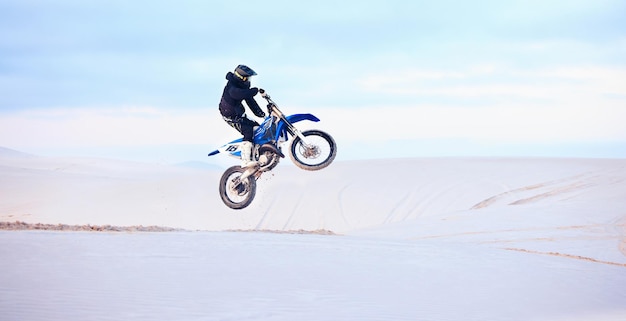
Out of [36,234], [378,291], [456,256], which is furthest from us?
[456,256]

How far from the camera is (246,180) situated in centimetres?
1057

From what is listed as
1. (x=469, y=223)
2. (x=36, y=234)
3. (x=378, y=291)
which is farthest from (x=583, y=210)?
(x=36, y=234)

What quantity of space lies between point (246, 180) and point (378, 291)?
2.17m

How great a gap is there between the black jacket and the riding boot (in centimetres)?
39

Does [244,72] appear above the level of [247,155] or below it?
above

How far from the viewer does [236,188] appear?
1063 cm

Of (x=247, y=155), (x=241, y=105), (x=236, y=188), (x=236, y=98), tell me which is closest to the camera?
(x=236, y=98)

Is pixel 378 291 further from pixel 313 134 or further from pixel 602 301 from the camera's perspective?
pixel 602 301

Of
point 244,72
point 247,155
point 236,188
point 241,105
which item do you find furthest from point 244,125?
point 236,188

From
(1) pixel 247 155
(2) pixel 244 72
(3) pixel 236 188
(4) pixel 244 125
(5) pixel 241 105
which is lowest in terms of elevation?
(3) pixel 236 188

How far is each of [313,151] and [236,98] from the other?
115 centimetres

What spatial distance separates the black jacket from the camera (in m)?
9.80

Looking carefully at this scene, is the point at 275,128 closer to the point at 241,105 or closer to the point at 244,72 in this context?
the point at 241,105

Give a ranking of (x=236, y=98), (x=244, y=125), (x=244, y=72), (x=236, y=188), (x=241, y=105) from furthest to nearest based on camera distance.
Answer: (x=236, y=188)
(x=244, y=125)
(x=241, y=105)
(x=236, y=98)
(x=244, y=72)
